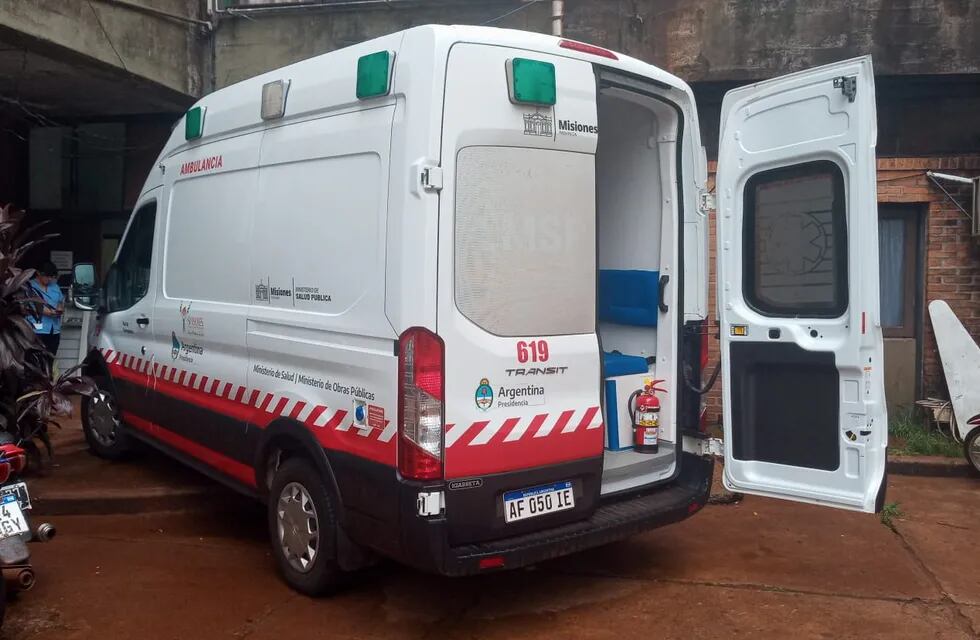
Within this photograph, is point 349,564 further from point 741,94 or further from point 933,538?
point 933,538

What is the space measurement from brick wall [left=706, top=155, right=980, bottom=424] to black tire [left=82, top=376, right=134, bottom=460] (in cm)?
512

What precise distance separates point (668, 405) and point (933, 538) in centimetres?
222

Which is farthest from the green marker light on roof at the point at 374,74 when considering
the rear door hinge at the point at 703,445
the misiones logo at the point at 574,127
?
the rear door hinge at the point at 703,445

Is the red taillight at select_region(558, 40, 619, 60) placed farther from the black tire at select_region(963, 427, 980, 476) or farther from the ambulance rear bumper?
the black tire at select_region(963, 427, 980, 476)

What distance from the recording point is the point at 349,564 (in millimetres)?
4082

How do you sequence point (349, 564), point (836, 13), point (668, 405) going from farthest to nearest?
1. point (836, 13)
2. point (668, 405)
3. point (349, 564)

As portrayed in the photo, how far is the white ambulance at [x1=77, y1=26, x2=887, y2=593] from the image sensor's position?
3.68 meters

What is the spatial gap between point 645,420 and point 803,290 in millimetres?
1090

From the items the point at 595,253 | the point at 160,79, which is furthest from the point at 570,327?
the point at 160,79

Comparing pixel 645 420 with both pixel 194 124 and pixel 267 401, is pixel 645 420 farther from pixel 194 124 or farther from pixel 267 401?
pixel 194 124

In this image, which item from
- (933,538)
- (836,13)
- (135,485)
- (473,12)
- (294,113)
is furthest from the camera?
(473,12)

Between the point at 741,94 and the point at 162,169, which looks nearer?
the point at 741,94

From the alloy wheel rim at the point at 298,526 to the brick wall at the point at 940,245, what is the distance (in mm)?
4841

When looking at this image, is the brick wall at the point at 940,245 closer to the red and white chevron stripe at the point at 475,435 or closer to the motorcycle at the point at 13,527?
the red and white chevron stripe at the point at 475,435
